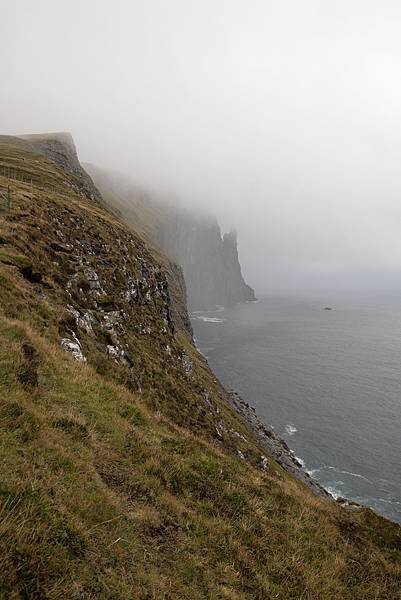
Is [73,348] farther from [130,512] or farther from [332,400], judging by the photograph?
[332,400]

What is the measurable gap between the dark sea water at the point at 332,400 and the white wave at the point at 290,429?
23cm

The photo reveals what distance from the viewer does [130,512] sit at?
8.76 m

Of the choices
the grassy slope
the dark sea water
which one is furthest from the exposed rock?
the dark sea water

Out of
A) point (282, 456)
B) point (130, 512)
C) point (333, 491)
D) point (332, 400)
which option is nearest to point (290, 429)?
point (333, 491)

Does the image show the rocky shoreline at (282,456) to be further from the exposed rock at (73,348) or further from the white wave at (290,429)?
the exposed rock at (73,348)

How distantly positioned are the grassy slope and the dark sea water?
5172 centimetres

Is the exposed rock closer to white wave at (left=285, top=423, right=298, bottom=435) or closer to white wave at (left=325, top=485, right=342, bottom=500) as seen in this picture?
white wave at (left=325, top=485, right=342, bottom=500)

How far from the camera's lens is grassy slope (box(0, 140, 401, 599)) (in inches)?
256

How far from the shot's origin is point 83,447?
1007cm

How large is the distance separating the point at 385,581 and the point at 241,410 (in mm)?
59128

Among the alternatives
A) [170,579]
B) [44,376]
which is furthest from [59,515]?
[44,376]

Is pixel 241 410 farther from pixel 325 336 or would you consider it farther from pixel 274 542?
pixel 325 336

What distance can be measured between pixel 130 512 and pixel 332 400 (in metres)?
95.9

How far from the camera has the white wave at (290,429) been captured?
75681 mm
